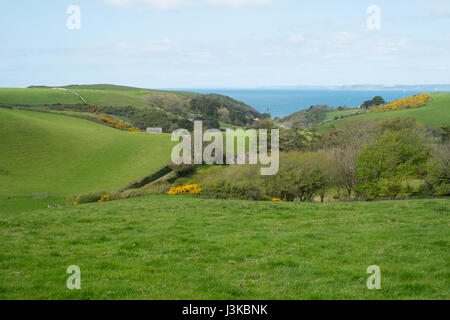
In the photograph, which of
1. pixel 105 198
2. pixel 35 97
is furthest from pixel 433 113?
pixel 35 97

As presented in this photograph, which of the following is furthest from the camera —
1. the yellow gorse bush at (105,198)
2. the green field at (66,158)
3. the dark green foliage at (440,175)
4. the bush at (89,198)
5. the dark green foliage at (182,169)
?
the dark green foliage at (182,169)

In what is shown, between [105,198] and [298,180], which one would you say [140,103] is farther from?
[298,180]

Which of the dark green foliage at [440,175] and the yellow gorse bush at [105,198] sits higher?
the dark green foliage at [440,175]

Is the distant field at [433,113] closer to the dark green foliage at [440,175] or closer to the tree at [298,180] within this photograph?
the dark green foliage at [440,175]

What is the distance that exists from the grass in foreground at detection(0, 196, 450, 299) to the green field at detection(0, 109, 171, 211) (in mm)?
27134

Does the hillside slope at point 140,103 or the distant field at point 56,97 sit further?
the hillside slope at point 140,103

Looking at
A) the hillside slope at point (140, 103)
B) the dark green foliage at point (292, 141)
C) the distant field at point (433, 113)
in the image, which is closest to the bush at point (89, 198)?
the dark green foliage at point (292, 141)

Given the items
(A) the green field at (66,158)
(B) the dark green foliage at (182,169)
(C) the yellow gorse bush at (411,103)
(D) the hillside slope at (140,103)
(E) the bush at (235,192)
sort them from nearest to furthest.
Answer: (E) the bush at (235,192)
(A) the green field at (66,158)
(B) the dark green foliage at (182,169)
(C) the yellow gorse bush at (411,103)
(D) the hillside slope at (140,103)

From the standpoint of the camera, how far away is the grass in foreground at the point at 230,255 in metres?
8.30

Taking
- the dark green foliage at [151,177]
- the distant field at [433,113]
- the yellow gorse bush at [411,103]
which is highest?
the yellow gorse bush at [411,103]

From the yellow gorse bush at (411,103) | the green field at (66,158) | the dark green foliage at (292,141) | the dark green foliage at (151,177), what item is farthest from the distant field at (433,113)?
the dark green foliage at (151,177)

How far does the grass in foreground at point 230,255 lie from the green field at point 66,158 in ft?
89.0

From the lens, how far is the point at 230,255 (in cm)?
1138

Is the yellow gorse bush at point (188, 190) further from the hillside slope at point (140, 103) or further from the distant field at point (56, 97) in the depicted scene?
the distant field at point (56, 97)
